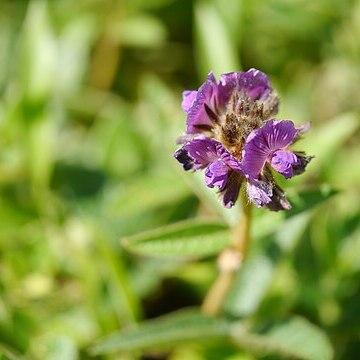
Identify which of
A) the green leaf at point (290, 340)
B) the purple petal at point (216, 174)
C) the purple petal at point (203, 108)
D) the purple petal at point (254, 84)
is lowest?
the green leaf at point (290, 340)

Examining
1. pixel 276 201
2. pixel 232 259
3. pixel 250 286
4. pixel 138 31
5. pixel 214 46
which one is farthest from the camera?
pixel 138 31

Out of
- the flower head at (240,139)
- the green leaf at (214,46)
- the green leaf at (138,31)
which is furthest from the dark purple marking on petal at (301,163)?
the green leaf at (138,31)

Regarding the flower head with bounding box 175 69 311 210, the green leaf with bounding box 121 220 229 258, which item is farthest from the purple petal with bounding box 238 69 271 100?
the green leaf with bounding box 121 220 229 258

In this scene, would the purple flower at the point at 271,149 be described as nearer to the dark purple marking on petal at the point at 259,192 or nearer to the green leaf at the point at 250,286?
the dark purple marking on petal at the point at 259,192

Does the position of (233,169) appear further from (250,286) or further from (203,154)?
(250,286)

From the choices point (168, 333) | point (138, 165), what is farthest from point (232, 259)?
point (138, 165)

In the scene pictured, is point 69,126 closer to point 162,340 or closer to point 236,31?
point 236,31

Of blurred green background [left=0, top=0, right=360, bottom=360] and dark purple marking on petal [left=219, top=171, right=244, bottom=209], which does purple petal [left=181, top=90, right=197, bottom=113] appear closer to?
dark purple marking on petal [left=219, top=171, right=244, bottom=209]
